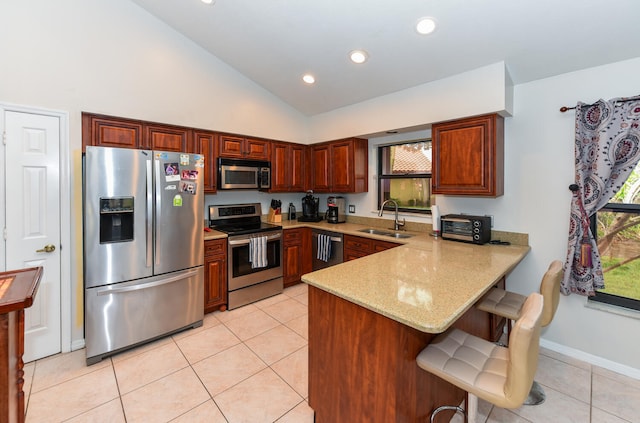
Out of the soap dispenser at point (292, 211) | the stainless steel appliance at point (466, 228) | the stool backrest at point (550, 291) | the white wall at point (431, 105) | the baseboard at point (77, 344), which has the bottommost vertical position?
the baseboard at point (77, 344)

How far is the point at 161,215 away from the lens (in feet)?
8.75

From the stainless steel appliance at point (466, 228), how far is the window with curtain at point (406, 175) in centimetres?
62

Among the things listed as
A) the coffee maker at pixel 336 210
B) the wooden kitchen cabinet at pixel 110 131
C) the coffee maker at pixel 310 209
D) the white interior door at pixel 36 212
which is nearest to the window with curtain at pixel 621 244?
the coffee maker at pixel 336 210

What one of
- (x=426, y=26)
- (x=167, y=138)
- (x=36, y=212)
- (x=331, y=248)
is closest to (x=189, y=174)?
(x=167, y=138)

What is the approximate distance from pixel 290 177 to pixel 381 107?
1.66m

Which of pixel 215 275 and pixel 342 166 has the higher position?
pixel 342 166

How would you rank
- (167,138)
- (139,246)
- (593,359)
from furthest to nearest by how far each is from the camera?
(167,138) < (139,246) < (593,359)

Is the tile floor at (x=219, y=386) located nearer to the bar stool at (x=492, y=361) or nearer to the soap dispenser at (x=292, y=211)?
the bar stool at (x=492, y=361)

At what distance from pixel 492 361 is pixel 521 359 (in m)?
0.30

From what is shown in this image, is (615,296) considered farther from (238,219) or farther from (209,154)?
(209,154)

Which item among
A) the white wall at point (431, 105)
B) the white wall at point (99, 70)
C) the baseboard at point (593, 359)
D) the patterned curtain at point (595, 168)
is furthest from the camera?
the white wall at point (431, 105)

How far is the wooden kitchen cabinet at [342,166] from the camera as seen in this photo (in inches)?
156

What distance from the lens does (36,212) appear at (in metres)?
2.41

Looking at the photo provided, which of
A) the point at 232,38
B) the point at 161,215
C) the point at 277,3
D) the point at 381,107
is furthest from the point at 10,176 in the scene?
the point at 381,107
